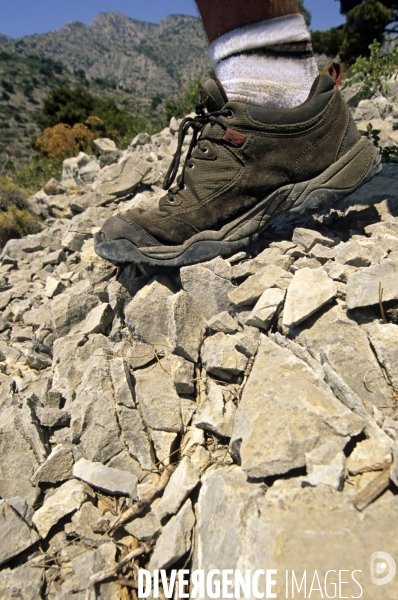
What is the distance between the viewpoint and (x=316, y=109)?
2.11m

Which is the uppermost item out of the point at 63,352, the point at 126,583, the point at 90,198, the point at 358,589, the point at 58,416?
the point at 90,198

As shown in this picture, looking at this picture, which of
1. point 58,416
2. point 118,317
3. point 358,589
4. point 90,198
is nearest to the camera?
point 358,589

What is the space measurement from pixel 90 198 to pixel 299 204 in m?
2.72

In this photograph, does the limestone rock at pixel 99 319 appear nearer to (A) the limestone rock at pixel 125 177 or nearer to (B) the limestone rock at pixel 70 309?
(B) the limestone rock at pixel 70 309

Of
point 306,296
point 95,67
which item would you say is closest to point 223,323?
point 306,296

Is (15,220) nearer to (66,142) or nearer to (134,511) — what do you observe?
(134,511)

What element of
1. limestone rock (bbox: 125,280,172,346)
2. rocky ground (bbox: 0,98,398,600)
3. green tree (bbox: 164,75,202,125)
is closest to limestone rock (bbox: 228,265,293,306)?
rocky ground (bbox: 0,98,398,600)

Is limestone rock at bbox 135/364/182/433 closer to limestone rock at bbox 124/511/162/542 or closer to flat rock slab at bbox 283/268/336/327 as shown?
limestone rock at bbox 124/511/162/542

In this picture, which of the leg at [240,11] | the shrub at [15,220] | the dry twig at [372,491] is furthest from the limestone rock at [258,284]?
the shrub at [15,220]

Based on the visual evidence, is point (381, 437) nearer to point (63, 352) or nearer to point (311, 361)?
point (311, 361)

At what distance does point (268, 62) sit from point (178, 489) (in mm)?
2095

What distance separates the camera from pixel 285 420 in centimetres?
123

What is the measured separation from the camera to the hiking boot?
2.10m

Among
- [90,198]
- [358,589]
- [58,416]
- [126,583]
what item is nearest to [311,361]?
[358,589]
